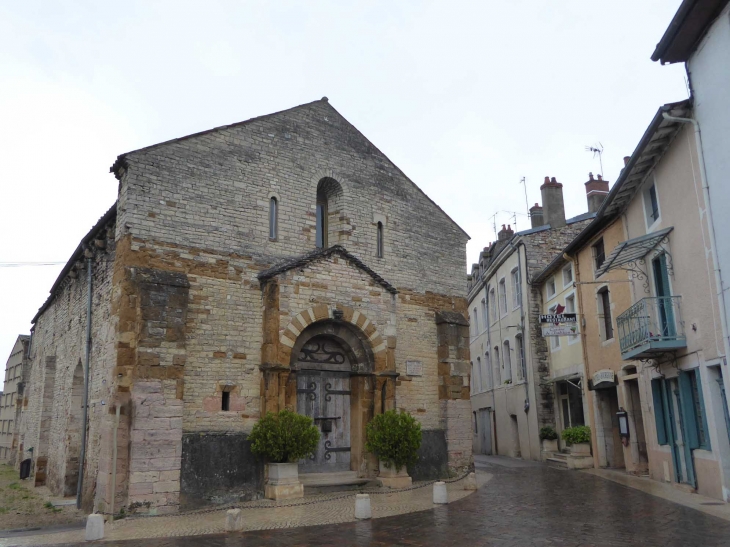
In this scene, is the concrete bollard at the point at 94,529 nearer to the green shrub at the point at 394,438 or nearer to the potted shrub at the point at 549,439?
the green shrub at the point at 394,438

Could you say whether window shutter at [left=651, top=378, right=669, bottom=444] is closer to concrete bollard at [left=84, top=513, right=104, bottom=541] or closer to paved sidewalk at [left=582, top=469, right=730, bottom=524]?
paved sidewalk at [left=582, top=469, right=730, bottom=524]

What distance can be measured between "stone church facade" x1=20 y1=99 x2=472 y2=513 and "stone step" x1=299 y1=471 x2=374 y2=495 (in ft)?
0.86

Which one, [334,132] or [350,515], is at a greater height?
[334,132]

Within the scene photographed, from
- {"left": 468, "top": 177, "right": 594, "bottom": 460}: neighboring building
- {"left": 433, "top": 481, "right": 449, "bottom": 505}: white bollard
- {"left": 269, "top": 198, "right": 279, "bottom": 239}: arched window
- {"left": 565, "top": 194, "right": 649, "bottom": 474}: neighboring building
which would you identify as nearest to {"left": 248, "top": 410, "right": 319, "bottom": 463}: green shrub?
{"left": 433, "top": 481, "right": 449, "bottom": 505}: white bollard

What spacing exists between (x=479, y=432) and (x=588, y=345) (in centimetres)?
1165

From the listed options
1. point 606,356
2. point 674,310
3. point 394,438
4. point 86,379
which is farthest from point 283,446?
point 606,356

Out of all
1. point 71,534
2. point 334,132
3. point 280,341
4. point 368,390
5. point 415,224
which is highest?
point 334,132

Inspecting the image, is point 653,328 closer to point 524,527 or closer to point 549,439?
point 524,527

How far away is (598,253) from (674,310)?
4632 mm

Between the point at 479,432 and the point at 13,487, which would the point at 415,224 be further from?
the point at 479,432

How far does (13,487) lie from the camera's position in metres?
16.9

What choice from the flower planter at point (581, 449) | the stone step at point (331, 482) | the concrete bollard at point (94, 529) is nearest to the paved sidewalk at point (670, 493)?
the flower planter at point (581, 449)

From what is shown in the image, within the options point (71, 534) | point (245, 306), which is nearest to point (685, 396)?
point (245, 306)

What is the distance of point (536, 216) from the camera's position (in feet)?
78.7
